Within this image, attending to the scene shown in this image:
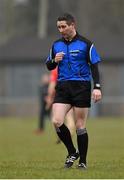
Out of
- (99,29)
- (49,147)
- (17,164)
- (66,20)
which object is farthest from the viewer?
(99,29)

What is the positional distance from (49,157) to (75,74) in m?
4.93

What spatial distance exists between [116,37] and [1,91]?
9.24m

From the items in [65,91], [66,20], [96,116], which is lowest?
[96,116]

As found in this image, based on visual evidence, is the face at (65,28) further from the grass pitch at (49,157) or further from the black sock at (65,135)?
the grass pitch at (49,157)

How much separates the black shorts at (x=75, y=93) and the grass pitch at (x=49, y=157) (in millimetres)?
1016

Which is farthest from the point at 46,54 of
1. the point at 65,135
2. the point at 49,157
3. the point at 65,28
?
the point at 65,28

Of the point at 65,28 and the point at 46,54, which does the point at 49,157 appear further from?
the point at 46,54

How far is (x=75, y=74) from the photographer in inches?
494

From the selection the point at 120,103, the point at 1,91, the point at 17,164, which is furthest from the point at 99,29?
the point at 17,164

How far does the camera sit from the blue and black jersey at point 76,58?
12.4 meters

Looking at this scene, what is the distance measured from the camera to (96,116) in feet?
158

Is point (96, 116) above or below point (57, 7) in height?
below

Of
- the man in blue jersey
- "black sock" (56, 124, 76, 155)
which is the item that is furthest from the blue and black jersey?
"black sock" (56, 124, 76, 155)

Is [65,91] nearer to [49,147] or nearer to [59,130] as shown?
[59,130]
